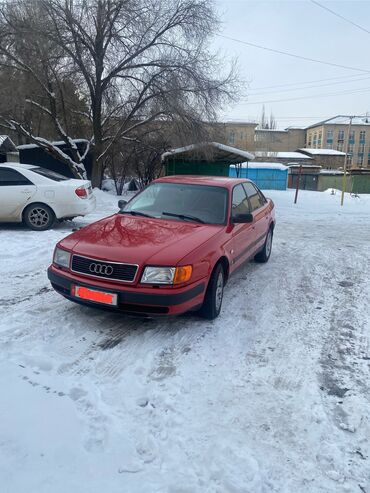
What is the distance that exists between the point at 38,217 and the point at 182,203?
4.53 m

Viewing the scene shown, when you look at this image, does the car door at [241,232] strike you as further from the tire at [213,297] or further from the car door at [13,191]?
the car door at [13,191]

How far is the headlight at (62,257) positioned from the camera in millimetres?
3941

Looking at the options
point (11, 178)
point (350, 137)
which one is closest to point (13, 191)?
point (11, 178)

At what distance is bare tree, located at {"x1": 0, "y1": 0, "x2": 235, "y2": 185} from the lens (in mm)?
13516

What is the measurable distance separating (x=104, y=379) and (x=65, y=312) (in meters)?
1.37

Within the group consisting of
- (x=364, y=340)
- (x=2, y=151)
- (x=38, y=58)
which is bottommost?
(x=364, y=340)

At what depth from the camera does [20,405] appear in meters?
2.63

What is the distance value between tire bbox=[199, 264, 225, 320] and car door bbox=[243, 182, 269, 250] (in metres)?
1.74

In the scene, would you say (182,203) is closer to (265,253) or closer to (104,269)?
(104,269)

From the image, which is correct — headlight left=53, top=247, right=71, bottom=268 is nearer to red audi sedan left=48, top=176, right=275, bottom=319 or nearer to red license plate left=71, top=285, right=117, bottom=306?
red audi sedan left=48, top=176, right=275, bottom=319

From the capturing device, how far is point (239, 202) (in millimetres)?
5355

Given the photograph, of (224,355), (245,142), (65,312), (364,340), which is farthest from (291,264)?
(245,142)

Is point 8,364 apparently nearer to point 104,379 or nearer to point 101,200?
point 104,379

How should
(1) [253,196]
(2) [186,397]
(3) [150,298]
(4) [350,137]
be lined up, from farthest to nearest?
(4) [350,137], (1) [253,196], (3) [150,298], (2) [186,397]
